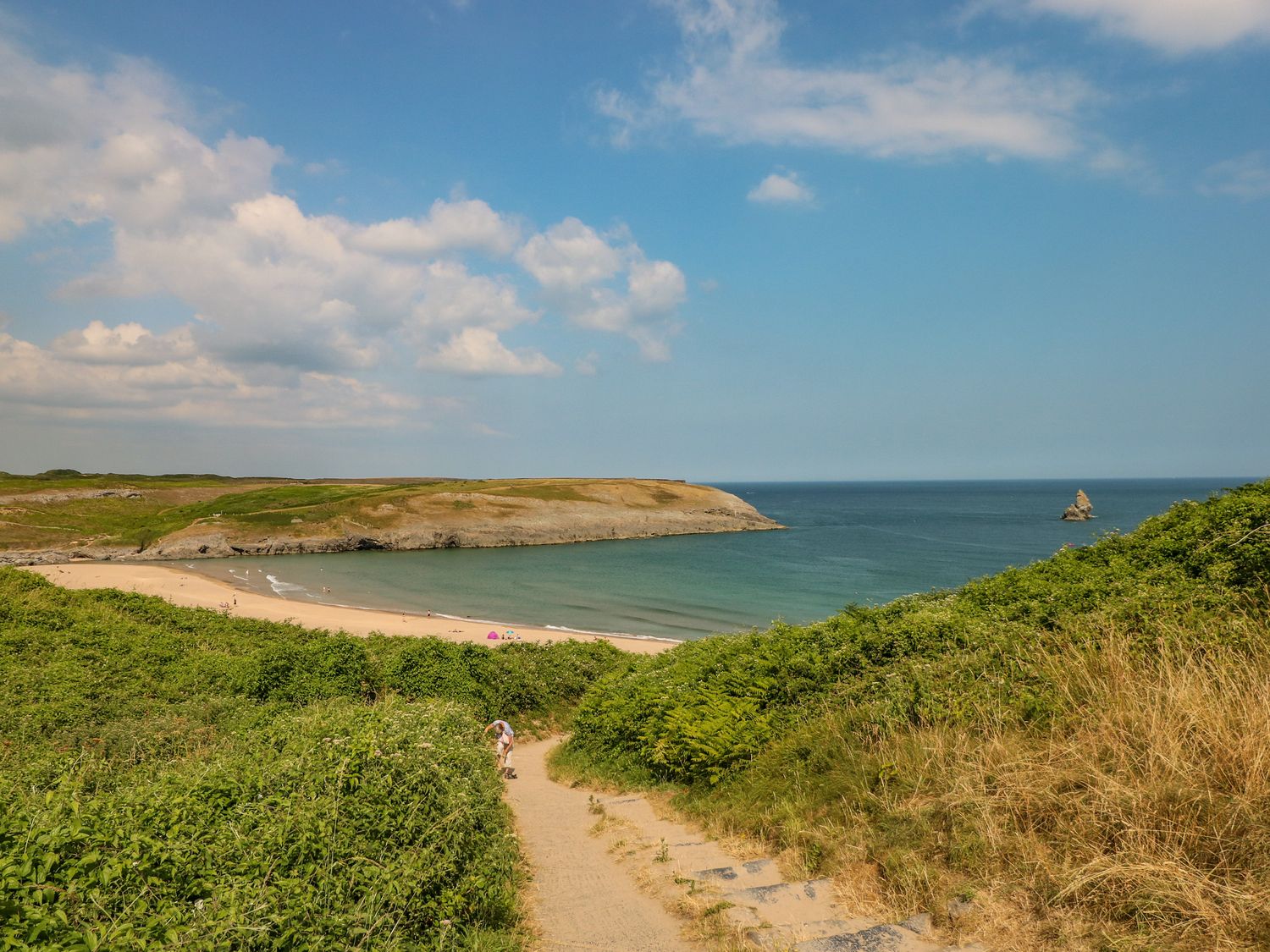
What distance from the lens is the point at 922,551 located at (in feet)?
279

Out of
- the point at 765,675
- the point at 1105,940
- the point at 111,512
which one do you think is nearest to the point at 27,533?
the point at 111,512

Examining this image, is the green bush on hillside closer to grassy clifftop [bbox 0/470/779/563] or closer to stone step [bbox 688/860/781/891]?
stone step [bbox 688/860/781/891]

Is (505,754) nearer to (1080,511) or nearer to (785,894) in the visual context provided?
(785,894)

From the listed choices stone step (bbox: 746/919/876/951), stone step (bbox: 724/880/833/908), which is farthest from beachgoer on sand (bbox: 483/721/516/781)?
stone step (bbox: 746/919/876/951)

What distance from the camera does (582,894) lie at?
26.0 ft

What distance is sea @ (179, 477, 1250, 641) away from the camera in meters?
50.7

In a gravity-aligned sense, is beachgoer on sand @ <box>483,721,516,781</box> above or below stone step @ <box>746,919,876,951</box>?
below

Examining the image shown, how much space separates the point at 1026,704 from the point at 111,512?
120738 mm

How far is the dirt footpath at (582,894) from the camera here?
6578mm

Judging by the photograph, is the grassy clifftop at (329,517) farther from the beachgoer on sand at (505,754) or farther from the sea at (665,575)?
the beachgoer on sand at (505,754)

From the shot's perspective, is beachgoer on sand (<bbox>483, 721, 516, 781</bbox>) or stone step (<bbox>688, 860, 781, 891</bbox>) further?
beachgoer on sand (<bbox>483, 721, 516, 781</bbox>)

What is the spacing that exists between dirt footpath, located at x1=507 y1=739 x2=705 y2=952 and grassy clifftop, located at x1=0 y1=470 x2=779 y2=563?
88.0 metres

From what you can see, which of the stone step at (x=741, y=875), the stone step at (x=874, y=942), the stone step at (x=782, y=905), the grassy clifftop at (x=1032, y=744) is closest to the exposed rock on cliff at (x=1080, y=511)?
the grassy clifftop at (x=1032, y=744)

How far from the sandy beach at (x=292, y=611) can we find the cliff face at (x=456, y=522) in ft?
50.7
